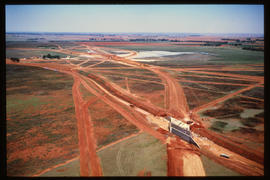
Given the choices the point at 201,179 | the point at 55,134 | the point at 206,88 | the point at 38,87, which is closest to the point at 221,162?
the point at 201,179

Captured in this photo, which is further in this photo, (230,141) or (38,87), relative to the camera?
(38,87)

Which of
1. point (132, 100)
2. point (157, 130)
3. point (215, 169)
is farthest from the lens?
point (132, 100)

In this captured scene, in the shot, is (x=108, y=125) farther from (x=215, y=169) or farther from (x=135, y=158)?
(x=215, y=169)

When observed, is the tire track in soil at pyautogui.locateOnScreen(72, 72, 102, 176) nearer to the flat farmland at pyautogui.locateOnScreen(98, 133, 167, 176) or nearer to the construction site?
the construction site

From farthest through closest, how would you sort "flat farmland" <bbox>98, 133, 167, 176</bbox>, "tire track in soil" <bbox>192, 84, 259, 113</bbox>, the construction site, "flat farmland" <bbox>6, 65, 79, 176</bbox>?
"tire track in soil" <bbox>192, 84, 259, 113</bbox> < "flat farmland" <bbox>6, 65, 79, 176</bbox> < the construction site < "flat farmland" <bbox>98, 133, 167, 176</bbox>

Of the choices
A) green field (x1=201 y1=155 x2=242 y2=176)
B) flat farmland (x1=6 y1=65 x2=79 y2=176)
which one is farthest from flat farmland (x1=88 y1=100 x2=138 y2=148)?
green field (x1=201 y1=155 x2=242 y2=176)

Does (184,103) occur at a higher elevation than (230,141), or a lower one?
higher

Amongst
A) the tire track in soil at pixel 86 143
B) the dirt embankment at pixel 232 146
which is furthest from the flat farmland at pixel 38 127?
the dirt embankment at pixel 232 146

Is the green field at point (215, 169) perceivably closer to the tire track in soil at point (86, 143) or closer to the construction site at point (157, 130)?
the construction site at point (157, 130)

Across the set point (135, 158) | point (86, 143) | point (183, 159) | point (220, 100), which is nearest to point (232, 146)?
point (183, 159)
